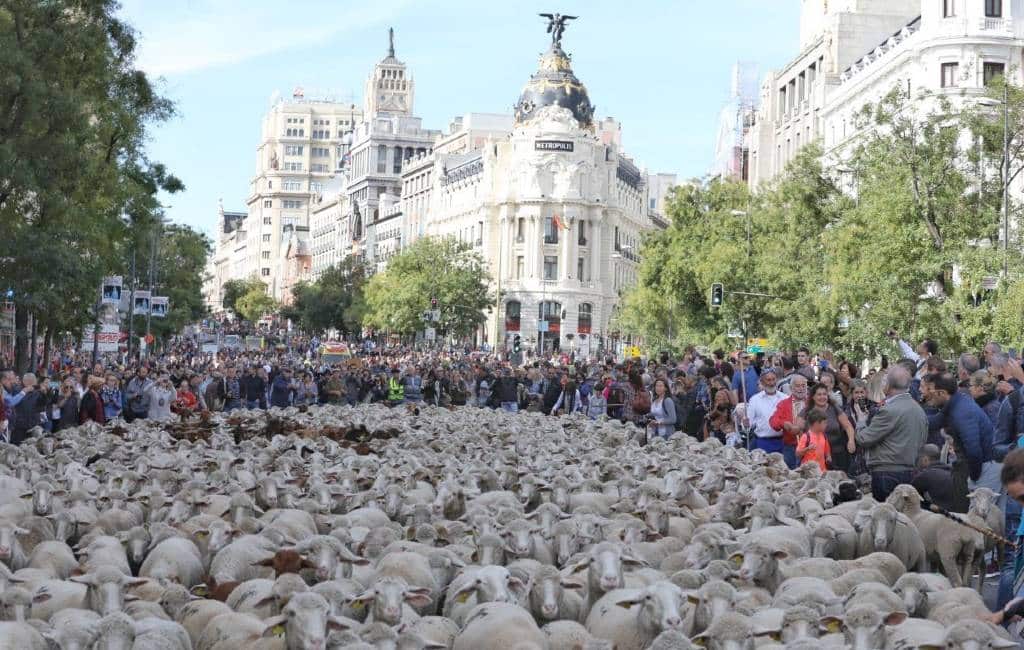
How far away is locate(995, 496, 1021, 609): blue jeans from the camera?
11.1 m

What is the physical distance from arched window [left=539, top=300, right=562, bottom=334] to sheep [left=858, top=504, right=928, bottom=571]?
11739 centimetres

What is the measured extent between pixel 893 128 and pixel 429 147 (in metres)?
159

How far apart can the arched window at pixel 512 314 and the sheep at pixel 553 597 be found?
120 m

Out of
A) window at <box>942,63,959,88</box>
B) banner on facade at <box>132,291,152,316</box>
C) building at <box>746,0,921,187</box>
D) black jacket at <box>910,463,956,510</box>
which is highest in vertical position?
building at <box>746,0,921,187</box>

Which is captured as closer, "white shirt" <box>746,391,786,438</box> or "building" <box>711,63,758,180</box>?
"white shirt" <box>746,391,786,438</box>

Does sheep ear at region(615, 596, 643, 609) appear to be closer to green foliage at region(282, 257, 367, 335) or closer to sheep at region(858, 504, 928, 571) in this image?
sheep at region(858, 504, 928, 571)

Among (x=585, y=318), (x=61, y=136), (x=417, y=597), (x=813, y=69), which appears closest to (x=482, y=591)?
(x=417, y=597)

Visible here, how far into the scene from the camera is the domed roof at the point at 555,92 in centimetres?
13338

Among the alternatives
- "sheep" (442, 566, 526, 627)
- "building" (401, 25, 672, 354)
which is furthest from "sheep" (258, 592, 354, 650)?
"building" (401, 25, 672, 354)

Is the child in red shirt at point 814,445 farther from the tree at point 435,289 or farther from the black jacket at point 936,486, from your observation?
the tree at point 435,289

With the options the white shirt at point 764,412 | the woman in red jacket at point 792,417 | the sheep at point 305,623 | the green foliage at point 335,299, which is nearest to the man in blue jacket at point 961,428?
the woman in red jacket at point 792,417

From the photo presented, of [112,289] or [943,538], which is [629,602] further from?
[112,289]

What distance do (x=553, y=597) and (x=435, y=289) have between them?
343 feet

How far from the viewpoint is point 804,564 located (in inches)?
474
